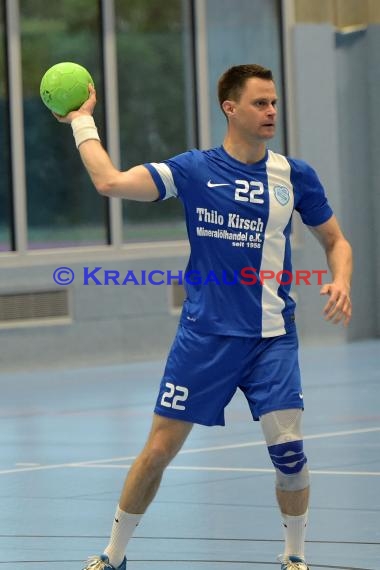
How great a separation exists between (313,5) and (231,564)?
13092 millimetres

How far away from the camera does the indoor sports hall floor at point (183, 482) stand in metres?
6.73

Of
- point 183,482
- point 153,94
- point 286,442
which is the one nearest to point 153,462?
point 286,442

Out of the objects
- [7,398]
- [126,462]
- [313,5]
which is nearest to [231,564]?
[126,462]

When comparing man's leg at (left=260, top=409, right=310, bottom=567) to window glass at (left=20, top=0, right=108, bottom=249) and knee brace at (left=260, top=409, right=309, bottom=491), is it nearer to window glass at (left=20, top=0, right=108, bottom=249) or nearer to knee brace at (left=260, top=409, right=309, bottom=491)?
knee brace at (left=260, top=409, right=309, bottom=491)

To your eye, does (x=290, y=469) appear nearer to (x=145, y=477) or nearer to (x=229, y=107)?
(x=145, y=477)

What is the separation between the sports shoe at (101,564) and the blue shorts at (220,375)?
64cm

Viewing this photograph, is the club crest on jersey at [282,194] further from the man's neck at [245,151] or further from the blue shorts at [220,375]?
the blue shorts at [220,375]

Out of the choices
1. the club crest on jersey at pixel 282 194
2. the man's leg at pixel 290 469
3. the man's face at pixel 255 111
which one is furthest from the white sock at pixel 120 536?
the man's face at pixel 255 111

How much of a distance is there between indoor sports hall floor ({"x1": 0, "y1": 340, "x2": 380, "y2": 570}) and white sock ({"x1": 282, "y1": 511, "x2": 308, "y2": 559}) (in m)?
0.24

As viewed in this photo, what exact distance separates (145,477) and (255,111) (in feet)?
5.13

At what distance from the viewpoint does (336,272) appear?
6.05 m

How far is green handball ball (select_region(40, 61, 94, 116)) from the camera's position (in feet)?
19.2

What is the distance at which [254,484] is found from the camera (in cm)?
859

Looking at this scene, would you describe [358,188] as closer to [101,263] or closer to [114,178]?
[101,263]
